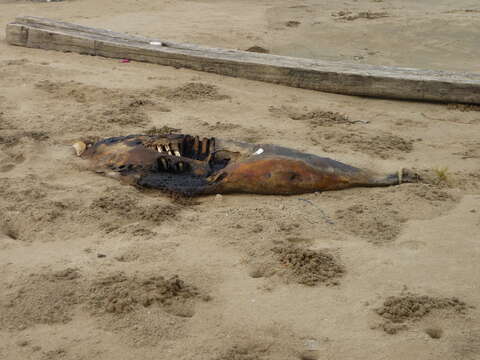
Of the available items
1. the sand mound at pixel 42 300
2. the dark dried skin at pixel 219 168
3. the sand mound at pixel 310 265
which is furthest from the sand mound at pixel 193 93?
the sand mound at pixel 42 300

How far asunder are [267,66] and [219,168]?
2.51 m

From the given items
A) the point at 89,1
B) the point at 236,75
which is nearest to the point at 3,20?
the point at 89,1

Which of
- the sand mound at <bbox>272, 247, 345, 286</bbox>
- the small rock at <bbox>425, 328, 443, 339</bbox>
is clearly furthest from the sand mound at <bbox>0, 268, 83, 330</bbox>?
the small rock at <bbox>425, 328, 443, 339</bbox>

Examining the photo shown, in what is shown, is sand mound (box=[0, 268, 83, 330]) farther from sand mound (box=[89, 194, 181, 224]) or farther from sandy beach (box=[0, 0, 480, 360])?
sand mound (box=[89, 194, 181, 224])

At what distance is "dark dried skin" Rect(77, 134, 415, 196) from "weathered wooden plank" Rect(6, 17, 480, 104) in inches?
82.1

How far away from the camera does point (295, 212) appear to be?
12.6 ft

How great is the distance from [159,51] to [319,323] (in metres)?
4.92

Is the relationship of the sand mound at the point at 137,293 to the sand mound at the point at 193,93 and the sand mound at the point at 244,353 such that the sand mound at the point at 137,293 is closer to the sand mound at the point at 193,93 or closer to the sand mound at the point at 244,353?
the sand mound at the point at 244,353

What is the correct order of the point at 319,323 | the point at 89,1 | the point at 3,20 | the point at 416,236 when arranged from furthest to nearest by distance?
the point at 89,1 → the point at 3,20 → the point at 416,236 → the point at 319,323

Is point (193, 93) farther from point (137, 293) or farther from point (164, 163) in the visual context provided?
point (137, 293)

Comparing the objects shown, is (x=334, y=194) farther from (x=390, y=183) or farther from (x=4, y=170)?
(x=4, y=170)

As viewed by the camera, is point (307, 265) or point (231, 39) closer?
point (307, 265)

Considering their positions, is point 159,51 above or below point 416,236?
above

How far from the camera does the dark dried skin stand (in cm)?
411
